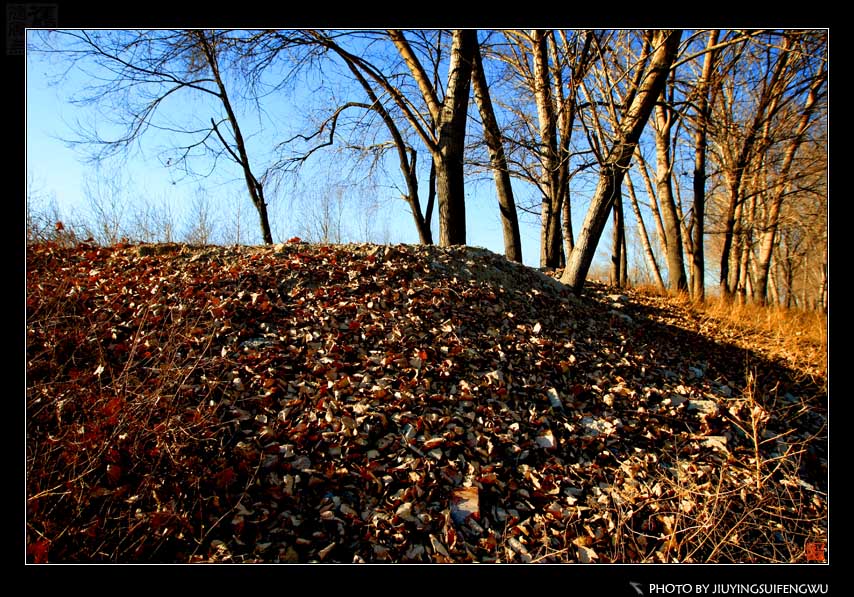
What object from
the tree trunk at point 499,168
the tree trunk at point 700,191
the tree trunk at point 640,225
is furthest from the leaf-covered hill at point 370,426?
the tree trunk at point 640,225

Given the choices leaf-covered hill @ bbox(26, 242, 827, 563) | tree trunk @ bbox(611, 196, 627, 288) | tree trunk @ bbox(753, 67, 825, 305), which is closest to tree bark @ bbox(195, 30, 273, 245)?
leaf-covered hill @ bbox(26, 242, 827, 563)

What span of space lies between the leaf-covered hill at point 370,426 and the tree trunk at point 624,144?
1.50 meters

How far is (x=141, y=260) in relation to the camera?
4926 millimetres

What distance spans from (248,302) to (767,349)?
707 cm

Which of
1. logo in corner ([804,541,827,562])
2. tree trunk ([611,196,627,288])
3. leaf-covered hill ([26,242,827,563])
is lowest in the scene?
logo in corner ([804,541,827,562])

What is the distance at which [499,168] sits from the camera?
778 centimetres

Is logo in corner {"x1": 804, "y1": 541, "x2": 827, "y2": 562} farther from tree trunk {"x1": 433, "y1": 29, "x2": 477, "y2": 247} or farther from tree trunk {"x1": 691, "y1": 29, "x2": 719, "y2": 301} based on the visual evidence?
tree trunk {"x1": 691, "y1": 29, "x2": 719, "y2": 301}

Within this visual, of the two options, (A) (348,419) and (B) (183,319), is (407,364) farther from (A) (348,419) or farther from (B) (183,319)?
(B) (183,319)

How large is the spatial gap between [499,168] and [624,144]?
2.53m

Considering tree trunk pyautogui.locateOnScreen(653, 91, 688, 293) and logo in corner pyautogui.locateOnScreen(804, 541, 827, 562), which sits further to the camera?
tree trunk pyautogui.locateOnScreen(653, 91, 688, 293)

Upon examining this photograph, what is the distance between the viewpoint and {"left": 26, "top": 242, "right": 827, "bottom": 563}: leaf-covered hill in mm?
2365

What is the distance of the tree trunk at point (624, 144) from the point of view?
552 cm

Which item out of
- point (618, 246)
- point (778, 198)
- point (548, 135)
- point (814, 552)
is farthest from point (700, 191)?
point (814, 552)

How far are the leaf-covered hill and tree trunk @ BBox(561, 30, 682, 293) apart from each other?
150 cm
